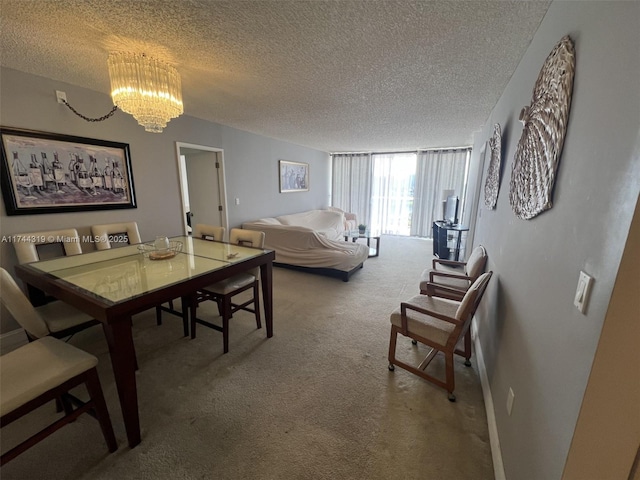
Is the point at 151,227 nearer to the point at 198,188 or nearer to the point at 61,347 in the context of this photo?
the point at 198,188

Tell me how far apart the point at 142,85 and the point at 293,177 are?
4.31 metres

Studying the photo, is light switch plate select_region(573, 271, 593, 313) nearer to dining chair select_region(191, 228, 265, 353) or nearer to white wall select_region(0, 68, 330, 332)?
dining chair select_region(191, 228, 265, 353)

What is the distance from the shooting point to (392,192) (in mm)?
7105

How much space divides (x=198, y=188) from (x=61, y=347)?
3.59 m

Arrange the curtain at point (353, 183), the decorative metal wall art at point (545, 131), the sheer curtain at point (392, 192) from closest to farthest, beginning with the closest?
1. the decorative metal wall art at point (545, 131)
2. the sheer curtain at point (392, 192)
3. the curtain at point (353, 183)

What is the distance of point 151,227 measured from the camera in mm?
3262

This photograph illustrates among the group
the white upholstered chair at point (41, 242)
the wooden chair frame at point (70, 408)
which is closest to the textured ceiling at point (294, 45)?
the white upholstered chair at point (41, 242)

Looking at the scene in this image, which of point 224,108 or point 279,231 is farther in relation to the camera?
point 279,231

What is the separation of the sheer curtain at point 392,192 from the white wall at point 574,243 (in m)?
5.54

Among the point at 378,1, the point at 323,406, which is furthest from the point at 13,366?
the point at 378,1

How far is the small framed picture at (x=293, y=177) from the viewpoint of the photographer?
5690 mm

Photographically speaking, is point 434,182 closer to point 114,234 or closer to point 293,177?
point 293,177

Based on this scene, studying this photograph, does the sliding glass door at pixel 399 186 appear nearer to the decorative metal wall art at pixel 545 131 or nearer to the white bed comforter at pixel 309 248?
the white bed comforter at pixel 309 248

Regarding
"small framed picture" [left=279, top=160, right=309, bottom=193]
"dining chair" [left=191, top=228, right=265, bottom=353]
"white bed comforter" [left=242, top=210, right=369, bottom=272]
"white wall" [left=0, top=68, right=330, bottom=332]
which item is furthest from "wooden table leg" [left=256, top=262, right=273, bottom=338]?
"small framed picture" [left=279, top=160, right=309, bottom=193]
